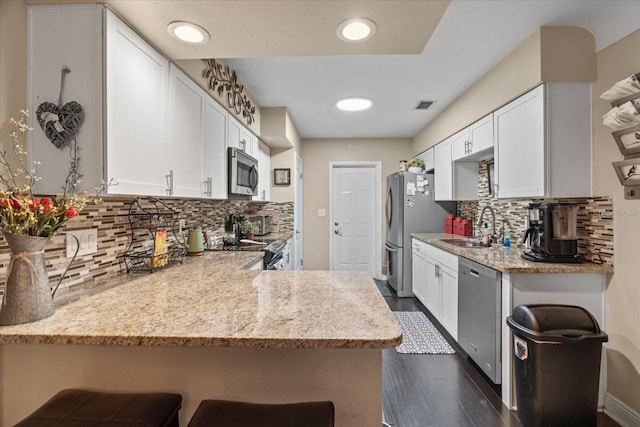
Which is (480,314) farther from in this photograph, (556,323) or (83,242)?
(83,242)

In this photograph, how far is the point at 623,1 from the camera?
1682 mm

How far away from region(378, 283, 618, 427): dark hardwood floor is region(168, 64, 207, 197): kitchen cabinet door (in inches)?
74.4

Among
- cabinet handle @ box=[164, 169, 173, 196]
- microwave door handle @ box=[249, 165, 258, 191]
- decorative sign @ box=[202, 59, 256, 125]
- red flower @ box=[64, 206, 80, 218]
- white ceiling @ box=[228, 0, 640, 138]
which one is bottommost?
red flower @ box=[64, 206, 80, 218]

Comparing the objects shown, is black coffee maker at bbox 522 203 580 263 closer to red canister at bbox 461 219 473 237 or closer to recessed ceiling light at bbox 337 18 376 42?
red canister at bbox 461 219 473 237

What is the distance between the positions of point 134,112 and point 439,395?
8.13 feet

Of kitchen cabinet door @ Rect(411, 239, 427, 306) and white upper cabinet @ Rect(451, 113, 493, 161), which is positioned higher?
white upper cabinet @ Rect(451, 113, 493, 161)

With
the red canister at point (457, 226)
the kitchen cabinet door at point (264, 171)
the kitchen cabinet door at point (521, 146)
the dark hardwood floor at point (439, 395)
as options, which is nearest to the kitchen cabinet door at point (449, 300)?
the dark hardwood floor at point (439, 395)

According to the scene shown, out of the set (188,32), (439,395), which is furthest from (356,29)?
(439,395)

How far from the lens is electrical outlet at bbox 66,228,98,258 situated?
137 centimetres

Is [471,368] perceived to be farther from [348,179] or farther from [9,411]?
[348,179]

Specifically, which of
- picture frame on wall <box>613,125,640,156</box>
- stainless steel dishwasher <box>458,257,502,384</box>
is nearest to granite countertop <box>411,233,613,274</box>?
stainless steel dishwasher <box>458,257,502,384</box>

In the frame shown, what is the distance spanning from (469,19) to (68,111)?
2.23 m

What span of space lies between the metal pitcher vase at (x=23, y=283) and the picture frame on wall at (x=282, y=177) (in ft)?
10.7

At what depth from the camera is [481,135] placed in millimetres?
2787
